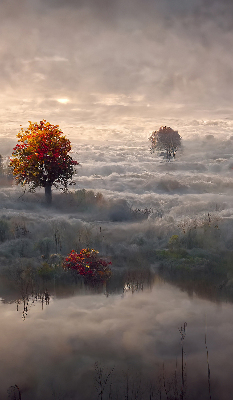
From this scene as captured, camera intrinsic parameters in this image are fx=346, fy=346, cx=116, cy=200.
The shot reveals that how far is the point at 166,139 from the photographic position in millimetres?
76125

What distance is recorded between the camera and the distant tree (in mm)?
75500

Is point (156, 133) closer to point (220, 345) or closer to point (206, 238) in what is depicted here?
point (206, 238)

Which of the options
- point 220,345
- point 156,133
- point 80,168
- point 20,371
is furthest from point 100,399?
point 156,133

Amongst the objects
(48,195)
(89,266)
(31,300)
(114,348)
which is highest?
(48,195)

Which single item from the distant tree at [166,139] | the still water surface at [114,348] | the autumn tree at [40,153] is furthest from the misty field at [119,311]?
the distant tree at [166,139]

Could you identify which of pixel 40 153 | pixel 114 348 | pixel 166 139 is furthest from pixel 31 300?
pixel 166 139

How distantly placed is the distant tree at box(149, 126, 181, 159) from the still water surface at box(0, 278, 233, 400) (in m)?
66.3

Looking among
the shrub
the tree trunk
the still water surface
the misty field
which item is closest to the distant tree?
the tree trunk

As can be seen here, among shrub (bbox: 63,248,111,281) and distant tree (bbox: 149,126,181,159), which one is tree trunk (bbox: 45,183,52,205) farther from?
→ distant tree (bbox: 149,126,181,159)

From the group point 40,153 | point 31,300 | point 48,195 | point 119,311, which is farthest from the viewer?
point 48,195

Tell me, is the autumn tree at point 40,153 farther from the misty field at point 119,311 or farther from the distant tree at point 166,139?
the distant tree at point 166,139

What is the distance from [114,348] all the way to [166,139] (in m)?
70.1

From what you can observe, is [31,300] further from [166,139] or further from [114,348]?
[166,139]

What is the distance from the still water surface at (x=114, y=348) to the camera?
25.3 ft
